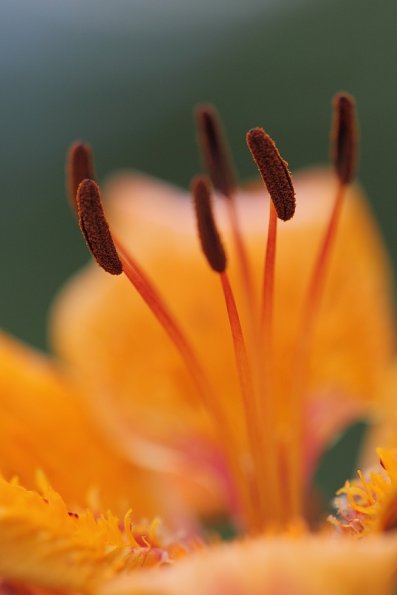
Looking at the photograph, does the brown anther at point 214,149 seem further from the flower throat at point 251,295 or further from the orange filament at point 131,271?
the orange filament at point 131,271

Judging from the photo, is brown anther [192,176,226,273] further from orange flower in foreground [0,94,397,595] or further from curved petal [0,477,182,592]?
curved petal [0,477,182,592]

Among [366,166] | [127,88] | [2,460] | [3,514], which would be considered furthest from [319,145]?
[3,514]

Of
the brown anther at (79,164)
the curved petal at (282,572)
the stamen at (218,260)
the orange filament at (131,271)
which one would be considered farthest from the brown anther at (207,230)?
the curved petal at (282,572)

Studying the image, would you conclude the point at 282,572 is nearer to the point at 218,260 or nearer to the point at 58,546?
the point at 58,546

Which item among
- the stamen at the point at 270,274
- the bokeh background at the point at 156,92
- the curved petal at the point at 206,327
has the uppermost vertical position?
A: the bokeh background at the point at 156,92

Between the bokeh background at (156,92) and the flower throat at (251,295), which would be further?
the bokeh background at (156,92)

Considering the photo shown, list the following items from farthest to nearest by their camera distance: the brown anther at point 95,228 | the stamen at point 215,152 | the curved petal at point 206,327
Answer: the curved petal at point 206,327 → the stamen at point 215,152 → the brown anther at point 95,228

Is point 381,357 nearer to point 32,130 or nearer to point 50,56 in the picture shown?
point 32,130

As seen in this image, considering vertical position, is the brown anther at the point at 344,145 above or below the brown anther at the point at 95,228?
above
